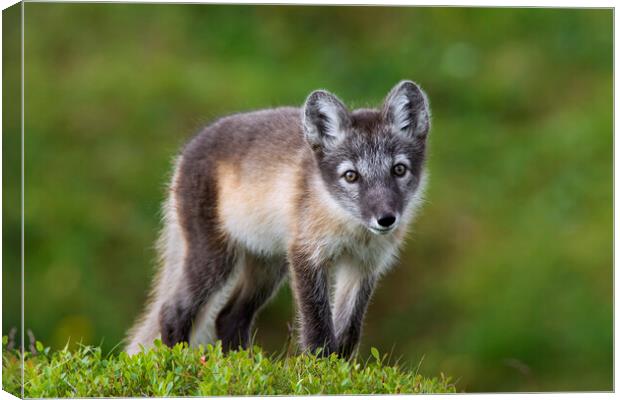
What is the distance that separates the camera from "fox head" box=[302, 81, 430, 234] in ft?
20.4

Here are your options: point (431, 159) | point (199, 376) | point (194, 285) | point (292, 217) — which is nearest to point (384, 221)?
point (292, 217)

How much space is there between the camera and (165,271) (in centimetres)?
734

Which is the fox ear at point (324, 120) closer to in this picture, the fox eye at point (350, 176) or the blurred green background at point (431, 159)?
the fox eye at point (350, 176)

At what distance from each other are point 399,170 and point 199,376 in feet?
4.97

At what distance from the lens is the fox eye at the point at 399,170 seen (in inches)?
246

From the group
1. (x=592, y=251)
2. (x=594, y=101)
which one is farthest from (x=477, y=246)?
(x=594, y=101)

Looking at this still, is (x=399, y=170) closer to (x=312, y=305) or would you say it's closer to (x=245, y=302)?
(x=312, y=305)

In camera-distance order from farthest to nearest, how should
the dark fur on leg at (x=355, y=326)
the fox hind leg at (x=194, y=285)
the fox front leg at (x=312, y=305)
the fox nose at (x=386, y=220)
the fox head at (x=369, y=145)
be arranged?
1. the fox hind leg at (x=194, y=285)
2. the dark fur on leg at (x=355, y=326)
3. the fox front leg at (x=312, y=305)
4. the fox head at (x=369, y=145)
5. the fox nose at (x=386, y=220)

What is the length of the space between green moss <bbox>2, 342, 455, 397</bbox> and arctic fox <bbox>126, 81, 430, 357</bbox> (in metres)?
0.28

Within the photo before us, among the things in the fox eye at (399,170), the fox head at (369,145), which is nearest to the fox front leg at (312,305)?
the fox head at (369,145)

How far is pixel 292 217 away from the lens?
21.7 feet

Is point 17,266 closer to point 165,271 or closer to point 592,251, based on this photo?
point 165,271

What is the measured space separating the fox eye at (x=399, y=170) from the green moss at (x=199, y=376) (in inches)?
38.0

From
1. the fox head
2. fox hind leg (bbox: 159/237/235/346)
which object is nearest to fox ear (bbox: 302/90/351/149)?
the fox head
